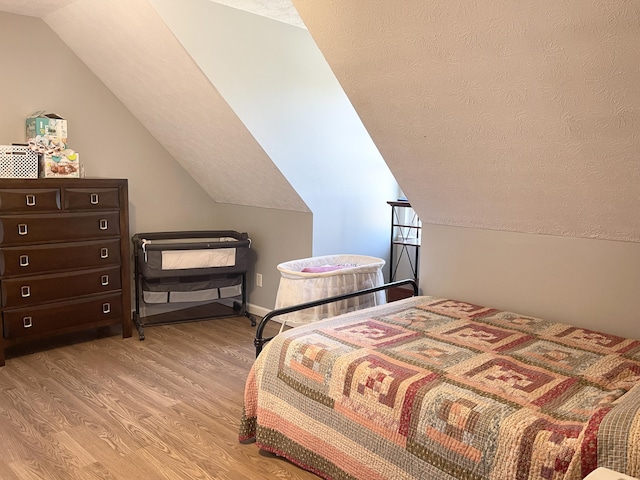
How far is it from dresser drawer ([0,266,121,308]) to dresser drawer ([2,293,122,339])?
48 millimetres

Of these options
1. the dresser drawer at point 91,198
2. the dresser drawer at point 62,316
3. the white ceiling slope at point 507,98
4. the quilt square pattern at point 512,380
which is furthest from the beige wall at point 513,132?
the dresser drawer at point 62,316

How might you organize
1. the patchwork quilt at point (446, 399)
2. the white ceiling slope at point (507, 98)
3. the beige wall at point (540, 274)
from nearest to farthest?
1. the patchwork quilt at point (446, 399)
2. the white ceiling slope at point (507, 98)
3. the beige wall at point (540, 274)

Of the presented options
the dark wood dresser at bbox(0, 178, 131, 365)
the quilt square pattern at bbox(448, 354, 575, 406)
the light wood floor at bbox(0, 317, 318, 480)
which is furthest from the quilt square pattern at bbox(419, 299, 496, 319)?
the dark wood dresser at bbox(0, 178, 131, 365)

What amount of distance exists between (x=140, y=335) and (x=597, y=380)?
2.93 metres

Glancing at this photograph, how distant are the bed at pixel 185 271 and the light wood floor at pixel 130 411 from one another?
337 mm

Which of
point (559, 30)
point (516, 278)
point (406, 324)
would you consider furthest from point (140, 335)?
point (559, 30)

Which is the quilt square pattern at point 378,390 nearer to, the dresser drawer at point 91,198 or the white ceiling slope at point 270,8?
the white ceiling slope at point 270,8

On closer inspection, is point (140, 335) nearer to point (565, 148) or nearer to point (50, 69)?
point (50, 69)

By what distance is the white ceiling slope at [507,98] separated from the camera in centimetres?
183

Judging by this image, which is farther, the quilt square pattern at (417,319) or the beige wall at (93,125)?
the beige wall at (93,125)

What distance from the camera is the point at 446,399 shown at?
6.00 feet

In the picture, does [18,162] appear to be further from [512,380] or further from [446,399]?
[512,380]

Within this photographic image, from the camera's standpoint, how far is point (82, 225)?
11.8ft

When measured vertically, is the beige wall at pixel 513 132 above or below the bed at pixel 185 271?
above
